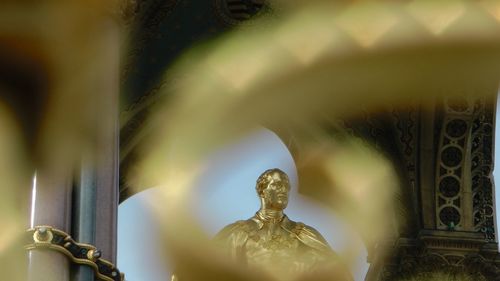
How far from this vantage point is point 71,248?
13.1 meters

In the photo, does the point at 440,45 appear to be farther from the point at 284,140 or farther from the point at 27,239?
the point at 27,239

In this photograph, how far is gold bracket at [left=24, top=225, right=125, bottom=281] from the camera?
1298cm

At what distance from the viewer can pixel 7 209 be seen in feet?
43.5

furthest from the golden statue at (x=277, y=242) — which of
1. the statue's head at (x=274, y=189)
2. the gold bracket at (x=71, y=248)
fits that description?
the gold bracket at (x=71, y=248)

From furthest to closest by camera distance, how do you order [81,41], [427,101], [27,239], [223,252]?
[427,101] → [223,252] → [81,41] → [27,239]

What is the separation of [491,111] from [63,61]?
5291 mm

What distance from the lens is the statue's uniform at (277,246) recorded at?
54.8 feet

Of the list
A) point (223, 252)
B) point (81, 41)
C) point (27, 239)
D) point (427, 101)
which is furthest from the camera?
point (427, 101)

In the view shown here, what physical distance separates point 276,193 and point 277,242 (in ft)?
1.18

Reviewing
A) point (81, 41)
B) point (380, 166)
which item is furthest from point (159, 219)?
point (81, 41)

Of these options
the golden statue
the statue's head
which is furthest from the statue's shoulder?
the statue's head

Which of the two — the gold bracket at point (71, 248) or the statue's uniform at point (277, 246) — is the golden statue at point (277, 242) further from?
the gold bracket at point (71, 248)

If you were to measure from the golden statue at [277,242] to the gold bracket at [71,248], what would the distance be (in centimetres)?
358

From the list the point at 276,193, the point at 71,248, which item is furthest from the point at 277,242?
the point at 71,248
